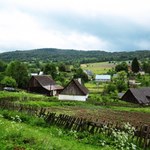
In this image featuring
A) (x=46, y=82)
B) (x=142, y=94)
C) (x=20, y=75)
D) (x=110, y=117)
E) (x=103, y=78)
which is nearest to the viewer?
(x=110, y=117)

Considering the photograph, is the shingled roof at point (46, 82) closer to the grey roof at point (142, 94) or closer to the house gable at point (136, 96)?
the house gable at point (136, 96)

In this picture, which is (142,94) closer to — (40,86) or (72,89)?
(72,89)

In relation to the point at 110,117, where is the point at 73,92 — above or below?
below

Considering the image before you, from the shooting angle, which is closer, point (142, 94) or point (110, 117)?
point (110, 117)

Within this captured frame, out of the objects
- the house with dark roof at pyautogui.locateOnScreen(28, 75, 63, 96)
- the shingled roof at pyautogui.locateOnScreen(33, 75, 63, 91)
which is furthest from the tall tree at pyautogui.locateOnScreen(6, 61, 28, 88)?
the house with dark roof at pyautogui.locateOnScreen(28, 75, 63, 96)

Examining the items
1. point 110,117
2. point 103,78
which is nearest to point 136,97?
point 110,117

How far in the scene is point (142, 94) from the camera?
68062 mm

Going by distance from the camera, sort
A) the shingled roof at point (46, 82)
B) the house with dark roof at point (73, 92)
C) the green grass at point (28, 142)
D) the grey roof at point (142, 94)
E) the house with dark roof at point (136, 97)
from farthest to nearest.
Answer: the shingled roof at point (46, 82) < the grey roof at point (142, 94) < the house with dark roof at point (136, 97) < the house with dark roof at point (73, 92) < the green grass at point (28, 142)

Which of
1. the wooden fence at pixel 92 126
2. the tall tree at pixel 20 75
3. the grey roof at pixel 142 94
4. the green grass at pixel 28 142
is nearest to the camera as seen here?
the green grass at pixel 28 142

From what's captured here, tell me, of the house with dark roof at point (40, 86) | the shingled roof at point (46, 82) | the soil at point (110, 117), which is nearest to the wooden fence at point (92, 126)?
the soil at point (110, 117)

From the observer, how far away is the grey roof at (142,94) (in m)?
65.2

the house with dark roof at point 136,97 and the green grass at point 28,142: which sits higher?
the green grass at point 28,142

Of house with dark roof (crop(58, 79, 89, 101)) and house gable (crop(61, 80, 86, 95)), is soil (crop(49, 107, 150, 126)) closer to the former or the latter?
house with dark roof (crop(58, 79, 89, 101))

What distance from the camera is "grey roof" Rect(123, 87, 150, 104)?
65188mm
